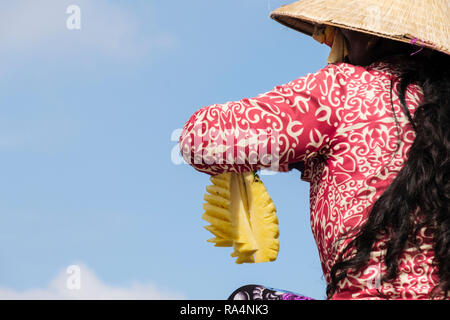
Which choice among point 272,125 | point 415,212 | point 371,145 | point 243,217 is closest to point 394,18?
point 371,145

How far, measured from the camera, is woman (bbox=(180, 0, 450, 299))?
8.73ft

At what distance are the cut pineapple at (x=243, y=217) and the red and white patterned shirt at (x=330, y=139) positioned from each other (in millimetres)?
238

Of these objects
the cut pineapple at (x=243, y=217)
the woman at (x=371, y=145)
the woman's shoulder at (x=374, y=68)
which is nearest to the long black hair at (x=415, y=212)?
the woman at (x=371, y=145)

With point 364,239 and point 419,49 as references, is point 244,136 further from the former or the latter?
point 419,49

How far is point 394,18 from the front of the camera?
288 centimetres

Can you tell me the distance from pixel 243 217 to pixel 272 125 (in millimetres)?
500

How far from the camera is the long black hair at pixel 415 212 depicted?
2643mm

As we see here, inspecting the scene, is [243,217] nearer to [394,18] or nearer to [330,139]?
[330,139]

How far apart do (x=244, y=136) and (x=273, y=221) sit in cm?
43

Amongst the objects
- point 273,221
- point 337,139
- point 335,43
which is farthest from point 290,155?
point 335,43

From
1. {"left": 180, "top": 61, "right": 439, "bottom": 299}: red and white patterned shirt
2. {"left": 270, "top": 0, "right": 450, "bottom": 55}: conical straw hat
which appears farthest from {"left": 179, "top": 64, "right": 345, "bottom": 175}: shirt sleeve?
{"left": 270, "top": 0, "right": 450, "bottom": 55}: conical straw hat

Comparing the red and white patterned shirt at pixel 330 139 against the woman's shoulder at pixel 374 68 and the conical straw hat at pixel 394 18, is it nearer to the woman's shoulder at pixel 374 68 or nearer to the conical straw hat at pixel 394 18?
the woman's shoulder at pixel 374 68
